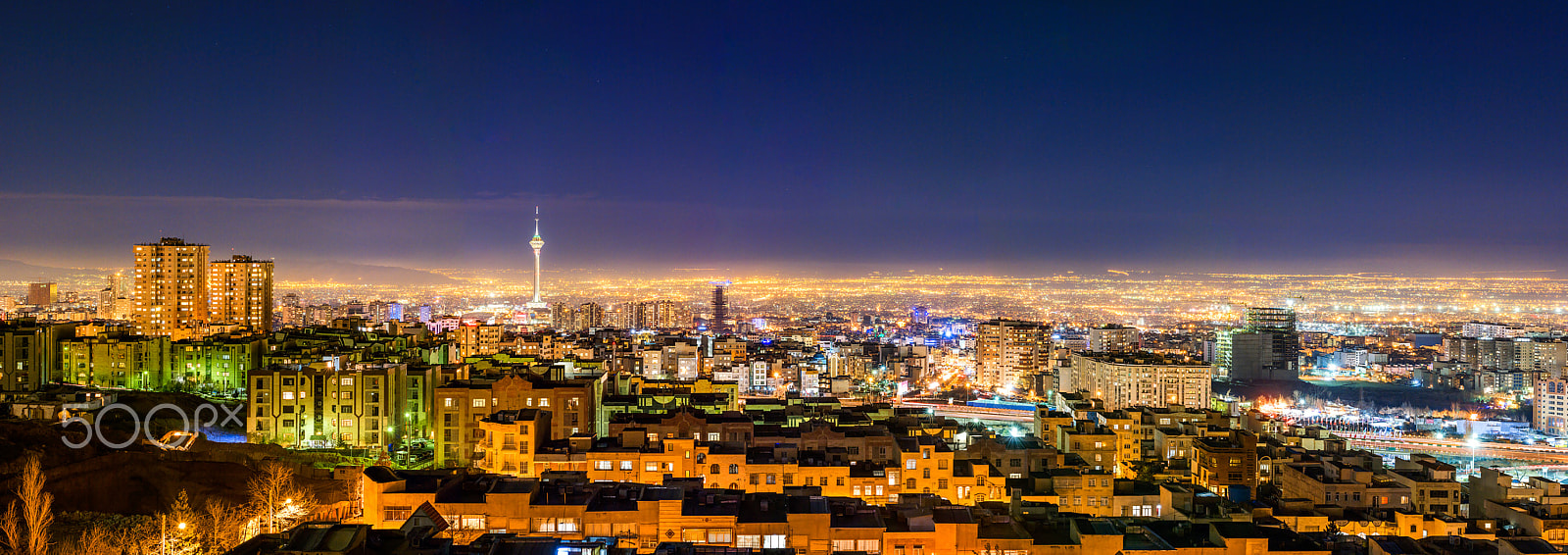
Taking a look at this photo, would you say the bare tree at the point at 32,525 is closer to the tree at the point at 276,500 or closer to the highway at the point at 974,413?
the tree at the point at 276,500

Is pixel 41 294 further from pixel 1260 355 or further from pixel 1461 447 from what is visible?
pixel 1461 447

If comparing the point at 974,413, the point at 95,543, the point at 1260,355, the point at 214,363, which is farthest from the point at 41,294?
the point at 1260,355

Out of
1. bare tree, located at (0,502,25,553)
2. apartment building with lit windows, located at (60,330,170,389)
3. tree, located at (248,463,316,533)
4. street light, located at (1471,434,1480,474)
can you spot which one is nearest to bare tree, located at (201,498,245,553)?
tree, located at (248,463,316,533)

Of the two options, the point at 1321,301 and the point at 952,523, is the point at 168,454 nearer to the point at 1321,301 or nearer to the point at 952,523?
the point at 952,523

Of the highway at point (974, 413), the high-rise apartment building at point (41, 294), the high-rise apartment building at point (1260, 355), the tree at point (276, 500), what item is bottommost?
the highway at point (974, 413)

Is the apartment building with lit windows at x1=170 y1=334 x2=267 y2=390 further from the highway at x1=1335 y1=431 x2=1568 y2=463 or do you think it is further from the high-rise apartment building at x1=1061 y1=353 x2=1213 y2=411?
the highway at x1=1335 y1=431 x2=1568 y2=463
